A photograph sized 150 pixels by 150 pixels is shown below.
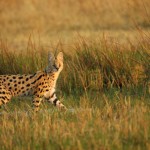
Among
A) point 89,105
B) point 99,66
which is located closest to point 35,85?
point 89,105

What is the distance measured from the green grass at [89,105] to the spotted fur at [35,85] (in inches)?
7.6

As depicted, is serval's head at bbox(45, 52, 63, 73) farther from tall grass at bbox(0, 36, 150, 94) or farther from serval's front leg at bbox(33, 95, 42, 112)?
tall grass at bbox(0, 36, 150, 94)

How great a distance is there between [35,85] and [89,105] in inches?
44.4

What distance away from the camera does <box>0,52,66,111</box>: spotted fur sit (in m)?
12.3

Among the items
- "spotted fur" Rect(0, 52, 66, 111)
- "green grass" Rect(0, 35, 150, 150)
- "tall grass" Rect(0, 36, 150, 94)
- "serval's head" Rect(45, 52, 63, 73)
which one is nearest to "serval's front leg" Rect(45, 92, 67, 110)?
"spotted fur" Rect(0, 52, 66, 111)

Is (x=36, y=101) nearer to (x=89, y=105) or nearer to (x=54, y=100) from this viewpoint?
(x=54, y=100)

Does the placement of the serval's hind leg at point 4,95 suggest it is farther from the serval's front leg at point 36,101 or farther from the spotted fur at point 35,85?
the serval's front leg at point 36,101

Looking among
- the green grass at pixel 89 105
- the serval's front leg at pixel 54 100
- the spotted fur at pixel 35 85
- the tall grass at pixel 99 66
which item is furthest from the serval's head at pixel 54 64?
the tall grass at pixel 99 66

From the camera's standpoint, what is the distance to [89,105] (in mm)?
11625

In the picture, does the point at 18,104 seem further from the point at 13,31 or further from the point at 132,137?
the point at 13,31

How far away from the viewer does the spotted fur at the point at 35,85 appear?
40.4 ft

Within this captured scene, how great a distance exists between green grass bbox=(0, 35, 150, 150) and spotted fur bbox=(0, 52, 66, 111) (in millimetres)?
193

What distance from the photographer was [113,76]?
13500 millimetres

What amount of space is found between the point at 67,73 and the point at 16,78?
1.55 metres
